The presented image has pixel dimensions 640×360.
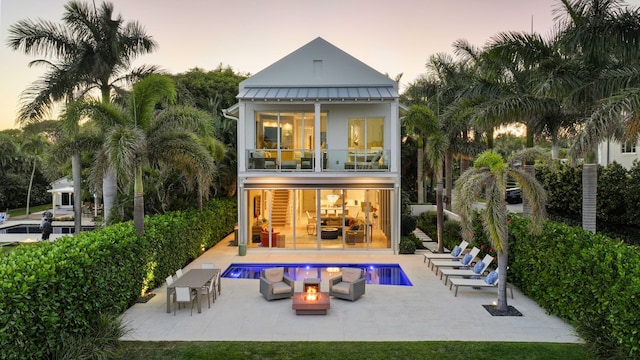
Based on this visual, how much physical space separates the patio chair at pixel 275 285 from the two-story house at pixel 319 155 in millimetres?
5710

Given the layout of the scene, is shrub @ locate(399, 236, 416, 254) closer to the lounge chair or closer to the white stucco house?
the lounge chair

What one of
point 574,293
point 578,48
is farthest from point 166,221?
point 578,48

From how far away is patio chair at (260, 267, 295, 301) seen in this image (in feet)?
35.4

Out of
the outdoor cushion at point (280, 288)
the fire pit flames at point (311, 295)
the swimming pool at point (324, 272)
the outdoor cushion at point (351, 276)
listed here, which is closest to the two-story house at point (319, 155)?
the swimming pool at point (324, 272)

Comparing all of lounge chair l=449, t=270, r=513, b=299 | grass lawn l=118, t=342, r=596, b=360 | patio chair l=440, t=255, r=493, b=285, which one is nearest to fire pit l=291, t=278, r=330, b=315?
grass lawn l=118, t=342, r=596, b=360

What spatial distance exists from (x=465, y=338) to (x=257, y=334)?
4595mm

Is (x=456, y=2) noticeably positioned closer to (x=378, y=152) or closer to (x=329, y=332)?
(x=378, y=152)

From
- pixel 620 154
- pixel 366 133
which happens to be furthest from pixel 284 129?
pixel 620 154

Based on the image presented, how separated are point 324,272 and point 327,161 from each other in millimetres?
5144

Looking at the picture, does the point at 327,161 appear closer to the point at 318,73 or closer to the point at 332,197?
the point at 332,197

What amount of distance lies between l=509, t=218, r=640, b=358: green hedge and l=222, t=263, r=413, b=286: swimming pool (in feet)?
12.8

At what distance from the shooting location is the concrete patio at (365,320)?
27.8ft

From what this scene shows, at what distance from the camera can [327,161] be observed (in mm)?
17078

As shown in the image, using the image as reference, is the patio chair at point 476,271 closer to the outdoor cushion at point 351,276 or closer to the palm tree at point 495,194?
the palm tree at point 495,194
